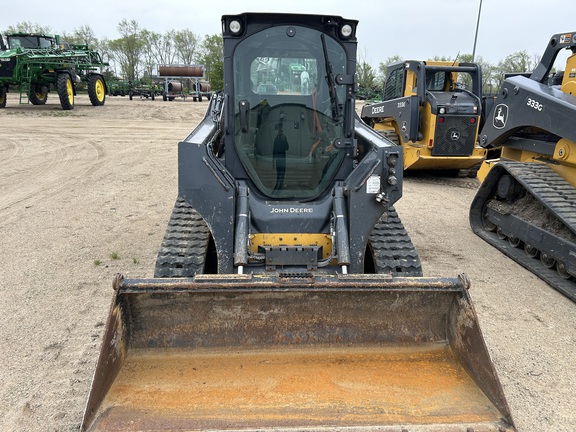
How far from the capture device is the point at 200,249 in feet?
12.6

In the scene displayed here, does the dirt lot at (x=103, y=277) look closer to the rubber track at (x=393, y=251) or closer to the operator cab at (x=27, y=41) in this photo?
the rubber track at (x=393, y=251)

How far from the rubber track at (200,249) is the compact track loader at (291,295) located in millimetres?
16

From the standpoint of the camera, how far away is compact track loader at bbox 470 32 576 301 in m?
4.96

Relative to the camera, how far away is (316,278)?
3.05 metres

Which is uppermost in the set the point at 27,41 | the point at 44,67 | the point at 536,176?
the point at 27,41

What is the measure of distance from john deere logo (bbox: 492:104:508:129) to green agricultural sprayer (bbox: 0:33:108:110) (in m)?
17.7

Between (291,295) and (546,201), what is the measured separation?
3.48 metres

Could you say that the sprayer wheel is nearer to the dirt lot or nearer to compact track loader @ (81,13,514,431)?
the dirt lot

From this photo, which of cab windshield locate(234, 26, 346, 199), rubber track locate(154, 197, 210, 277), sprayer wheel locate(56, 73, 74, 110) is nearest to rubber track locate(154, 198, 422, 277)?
rubber track locate(154, 197, 210, 277)

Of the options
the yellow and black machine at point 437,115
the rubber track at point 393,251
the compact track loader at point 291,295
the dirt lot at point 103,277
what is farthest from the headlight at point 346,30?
the yellow and black machine at point 437,115

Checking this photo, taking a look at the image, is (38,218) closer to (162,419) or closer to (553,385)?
(162,419)

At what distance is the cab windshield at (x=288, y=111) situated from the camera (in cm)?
388

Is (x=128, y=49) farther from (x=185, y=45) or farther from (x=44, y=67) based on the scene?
(x=44, y=67)

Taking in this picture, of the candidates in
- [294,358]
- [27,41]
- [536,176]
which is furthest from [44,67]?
[294,358]
